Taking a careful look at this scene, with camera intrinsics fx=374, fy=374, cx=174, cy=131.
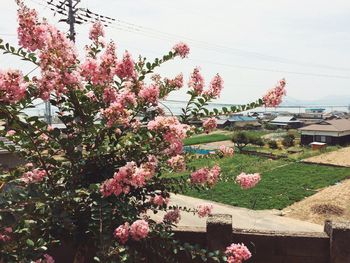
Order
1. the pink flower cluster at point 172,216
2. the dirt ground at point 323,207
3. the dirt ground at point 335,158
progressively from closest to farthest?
the pink flower cluster at point 172,216 < the dirt ground at point 323,207 < the dirt ground at point 335,158

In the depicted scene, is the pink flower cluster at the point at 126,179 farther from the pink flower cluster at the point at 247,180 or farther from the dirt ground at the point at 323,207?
the dirt ground at the point at 323,207

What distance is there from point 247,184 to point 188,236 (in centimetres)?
145

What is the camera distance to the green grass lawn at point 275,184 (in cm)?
2028

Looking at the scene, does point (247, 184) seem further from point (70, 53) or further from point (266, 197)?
point (266, 197)

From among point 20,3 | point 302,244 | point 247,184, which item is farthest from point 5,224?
point 302,244

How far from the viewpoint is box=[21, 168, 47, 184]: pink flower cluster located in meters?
3.80

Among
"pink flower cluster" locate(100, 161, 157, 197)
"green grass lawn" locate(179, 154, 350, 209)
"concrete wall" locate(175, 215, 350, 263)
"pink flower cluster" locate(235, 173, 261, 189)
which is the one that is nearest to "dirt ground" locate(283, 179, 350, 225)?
"green grass lawn" locate(179, 154, 350, 209)

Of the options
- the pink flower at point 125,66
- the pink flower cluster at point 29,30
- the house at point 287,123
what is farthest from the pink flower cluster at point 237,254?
the house at point 287,123

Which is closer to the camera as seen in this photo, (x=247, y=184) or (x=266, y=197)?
(x=247, y=184)

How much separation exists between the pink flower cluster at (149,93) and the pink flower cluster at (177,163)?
635mm

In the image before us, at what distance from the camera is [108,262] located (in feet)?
9.90

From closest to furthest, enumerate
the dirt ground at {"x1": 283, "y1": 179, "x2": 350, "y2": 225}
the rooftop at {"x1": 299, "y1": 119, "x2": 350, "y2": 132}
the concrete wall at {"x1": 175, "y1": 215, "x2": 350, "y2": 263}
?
the concrete wall at {"x1": 175, "y1": 215, "x2": 350, "y2": 263}, the dirt ground at {"x1": 283, "y1": 179, "x2": 350, "y2": 225}, the rooftop at {"x1": 299, "y1": 119, "x2": 350, "y2": 132}

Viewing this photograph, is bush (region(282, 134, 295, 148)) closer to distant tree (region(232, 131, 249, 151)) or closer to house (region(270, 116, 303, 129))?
distant tree (region(232, 131, 249, 151))

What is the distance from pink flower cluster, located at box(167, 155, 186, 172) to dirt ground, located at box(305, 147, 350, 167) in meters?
28.0
